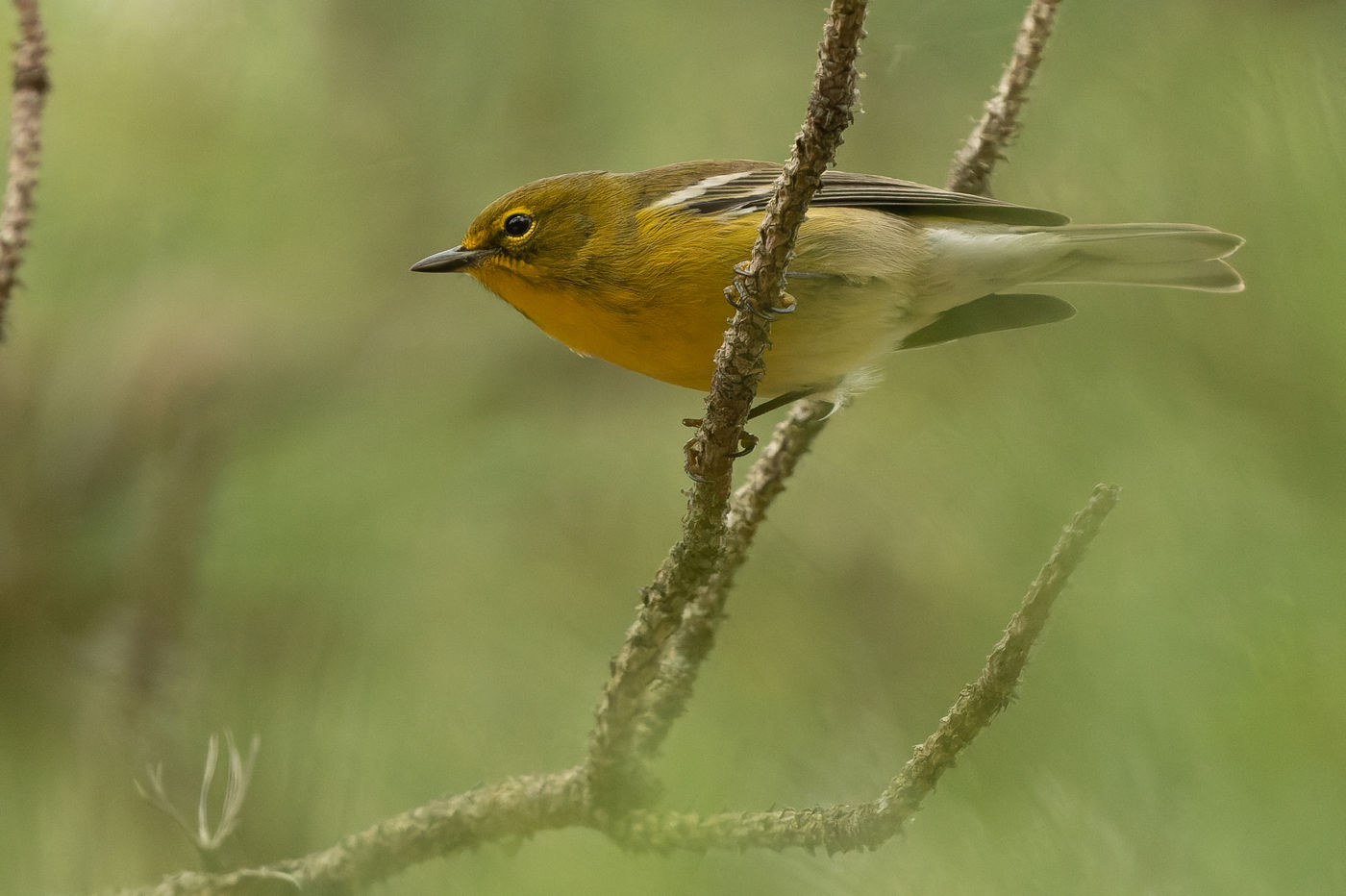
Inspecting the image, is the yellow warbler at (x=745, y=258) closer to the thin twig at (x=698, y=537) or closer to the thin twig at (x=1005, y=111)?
the thin twig at (x=1005, y=111)

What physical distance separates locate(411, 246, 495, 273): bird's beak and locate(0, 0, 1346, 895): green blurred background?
8.7 inches

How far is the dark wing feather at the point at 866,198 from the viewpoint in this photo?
1664 millimetres

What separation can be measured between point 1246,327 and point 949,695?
0.40 m

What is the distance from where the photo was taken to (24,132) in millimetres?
1479

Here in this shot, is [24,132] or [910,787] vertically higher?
[24,132]

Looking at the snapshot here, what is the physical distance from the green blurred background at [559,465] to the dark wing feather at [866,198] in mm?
139

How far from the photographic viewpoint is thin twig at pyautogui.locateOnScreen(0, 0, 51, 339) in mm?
1438

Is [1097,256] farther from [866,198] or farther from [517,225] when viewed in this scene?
[517,225]

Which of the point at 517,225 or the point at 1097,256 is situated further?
the point at 517,225

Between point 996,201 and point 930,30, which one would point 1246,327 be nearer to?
point 996,201

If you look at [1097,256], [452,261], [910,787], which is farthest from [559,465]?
[910,787]

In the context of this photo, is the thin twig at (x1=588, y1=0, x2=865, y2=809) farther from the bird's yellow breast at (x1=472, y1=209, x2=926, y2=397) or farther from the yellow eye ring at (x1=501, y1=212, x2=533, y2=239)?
the yellow eye ring at (x1=501, y1=212, x2=533, y2=239)

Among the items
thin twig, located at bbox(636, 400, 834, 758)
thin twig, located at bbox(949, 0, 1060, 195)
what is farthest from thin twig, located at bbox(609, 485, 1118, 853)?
thin twig, located at bbox(949, 0, 1060, 195)

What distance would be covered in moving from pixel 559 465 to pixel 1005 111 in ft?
3.42
